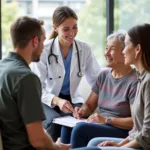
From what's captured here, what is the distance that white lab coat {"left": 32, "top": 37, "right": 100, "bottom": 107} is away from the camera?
9.95 feet

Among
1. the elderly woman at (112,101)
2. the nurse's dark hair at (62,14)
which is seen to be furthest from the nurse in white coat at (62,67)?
the elderly woman at (112,101)

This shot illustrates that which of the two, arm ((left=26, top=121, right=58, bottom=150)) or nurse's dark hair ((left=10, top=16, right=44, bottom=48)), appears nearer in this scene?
arm ((left=26, top=121, right=58, bottom=150))

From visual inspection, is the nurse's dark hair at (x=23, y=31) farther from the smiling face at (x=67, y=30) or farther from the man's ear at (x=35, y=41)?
the smiling face at (x=67, y=30)

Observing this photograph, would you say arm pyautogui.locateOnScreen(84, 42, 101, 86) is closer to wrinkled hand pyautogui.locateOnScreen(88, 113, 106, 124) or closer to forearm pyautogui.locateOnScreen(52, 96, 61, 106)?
forearm pyautogui.locateOnScreen(52, 96, 61, 106)

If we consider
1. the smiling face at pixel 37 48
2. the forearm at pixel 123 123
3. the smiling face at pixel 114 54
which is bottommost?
the forearm at pixel 123 123

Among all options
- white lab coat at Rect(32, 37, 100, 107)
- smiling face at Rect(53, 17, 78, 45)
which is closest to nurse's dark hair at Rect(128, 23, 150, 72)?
smiling face at Rect(53, 17, 78, 45)

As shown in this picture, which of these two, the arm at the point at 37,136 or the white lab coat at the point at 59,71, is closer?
the arm at the point at 37,136

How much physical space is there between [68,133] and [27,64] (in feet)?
3.68

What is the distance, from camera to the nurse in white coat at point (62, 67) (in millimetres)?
2961

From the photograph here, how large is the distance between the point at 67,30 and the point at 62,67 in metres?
0.30

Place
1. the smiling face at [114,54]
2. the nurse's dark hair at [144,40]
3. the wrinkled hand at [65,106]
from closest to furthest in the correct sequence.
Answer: the nurse's dark hair at [144,40], the smiling face at [114,54], the wrinkled hand at [65,106]

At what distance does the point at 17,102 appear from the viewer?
71.8 inches

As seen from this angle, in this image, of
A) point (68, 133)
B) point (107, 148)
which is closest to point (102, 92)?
point (68, 133)

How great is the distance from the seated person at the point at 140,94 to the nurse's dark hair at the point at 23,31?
602 millimetres
